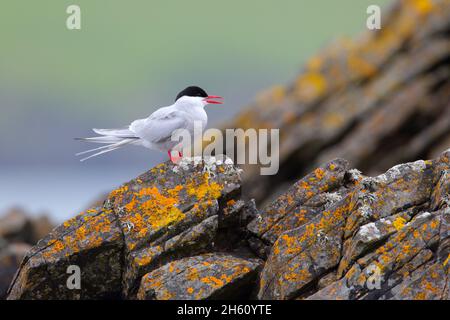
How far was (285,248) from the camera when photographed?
11883mm

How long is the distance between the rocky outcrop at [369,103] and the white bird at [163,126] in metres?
14.8

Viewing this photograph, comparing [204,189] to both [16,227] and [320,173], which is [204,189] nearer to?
[320,173]

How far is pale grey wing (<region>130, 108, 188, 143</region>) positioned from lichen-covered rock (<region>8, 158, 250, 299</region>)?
1.33 m

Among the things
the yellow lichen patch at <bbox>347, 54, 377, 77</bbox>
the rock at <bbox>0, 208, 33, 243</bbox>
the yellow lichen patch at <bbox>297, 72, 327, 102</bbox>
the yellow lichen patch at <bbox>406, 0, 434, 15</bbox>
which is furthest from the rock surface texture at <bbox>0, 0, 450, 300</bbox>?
the rock at <bbox>0, 208, 33, 243</bbox>

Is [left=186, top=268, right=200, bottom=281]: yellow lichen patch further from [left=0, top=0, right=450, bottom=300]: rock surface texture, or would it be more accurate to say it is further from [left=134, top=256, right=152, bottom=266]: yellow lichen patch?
[left=134, top=256, right=152, bottom=266]: yellow lichen patch

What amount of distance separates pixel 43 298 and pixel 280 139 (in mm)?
19712

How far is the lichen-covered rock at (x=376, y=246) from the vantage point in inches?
412

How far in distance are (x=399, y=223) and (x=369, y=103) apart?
62.0 feet

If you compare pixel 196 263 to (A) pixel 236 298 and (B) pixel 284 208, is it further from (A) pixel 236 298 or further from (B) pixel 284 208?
(B) pixel 284 208

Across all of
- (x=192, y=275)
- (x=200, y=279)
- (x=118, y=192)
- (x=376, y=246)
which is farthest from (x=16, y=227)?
(x=376, y=246)

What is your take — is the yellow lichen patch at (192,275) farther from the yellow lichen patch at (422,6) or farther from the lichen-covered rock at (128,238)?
the yellow lichen patch at (422,6)

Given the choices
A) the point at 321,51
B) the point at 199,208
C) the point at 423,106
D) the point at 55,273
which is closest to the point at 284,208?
the point at 199,208

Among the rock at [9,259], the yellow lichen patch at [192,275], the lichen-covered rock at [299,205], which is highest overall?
the lichen-covered rock at [299,205]

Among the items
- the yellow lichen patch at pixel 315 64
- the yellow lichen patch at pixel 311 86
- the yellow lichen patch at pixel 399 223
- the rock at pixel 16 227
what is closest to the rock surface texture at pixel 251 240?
the yellow lichen patch at pixel 399 223
